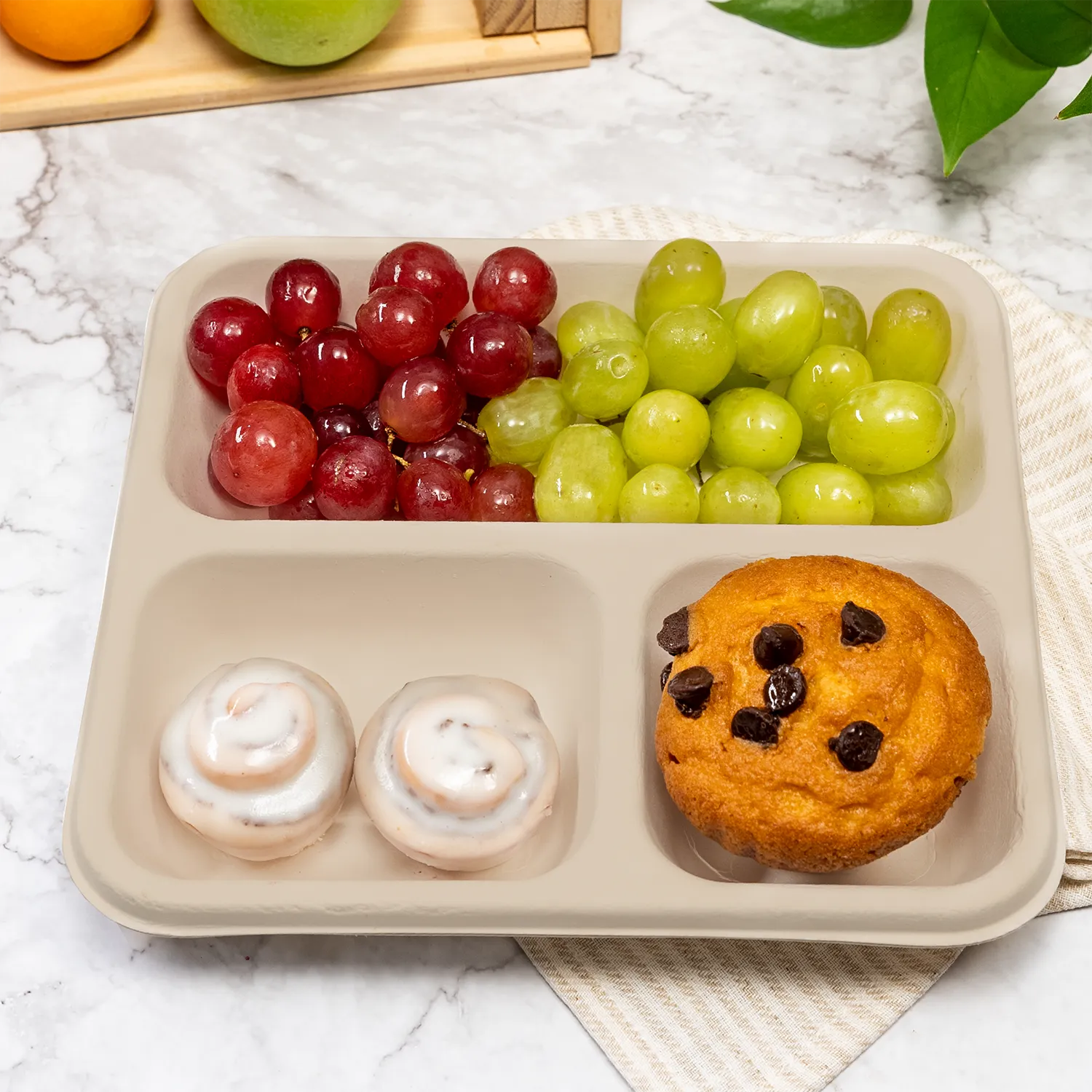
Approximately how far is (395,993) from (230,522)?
16.6 inches

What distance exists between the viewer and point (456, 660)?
110 centimetres

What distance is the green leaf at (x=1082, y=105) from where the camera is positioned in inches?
44.1

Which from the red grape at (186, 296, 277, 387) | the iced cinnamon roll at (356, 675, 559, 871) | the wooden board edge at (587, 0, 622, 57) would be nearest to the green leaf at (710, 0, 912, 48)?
the wooden board edge at (587, 0, 622, 57)

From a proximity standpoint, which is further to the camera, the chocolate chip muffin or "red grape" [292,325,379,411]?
"red grape" [292,325,379,411]

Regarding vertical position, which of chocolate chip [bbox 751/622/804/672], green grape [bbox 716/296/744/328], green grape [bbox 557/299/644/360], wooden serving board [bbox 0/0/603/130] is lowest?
chocolate chip [bbox 751/622/804/672]

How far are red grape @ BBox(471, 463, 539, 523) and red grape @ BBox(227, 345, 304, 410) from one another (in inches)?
7.9

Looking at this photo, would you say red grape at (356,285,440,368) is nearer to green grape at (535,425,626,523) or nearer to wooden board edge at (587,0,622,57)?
green grape at (535,425,626,523)

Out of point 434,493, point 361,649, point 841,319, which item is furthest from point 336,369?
point 841,319

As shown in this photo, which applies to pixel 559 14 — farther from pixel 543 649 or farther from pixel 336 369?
pixel 543 649

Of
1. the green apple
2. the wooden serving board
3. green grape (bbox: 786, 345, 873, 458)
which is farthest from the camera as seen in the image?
the wooden serving board

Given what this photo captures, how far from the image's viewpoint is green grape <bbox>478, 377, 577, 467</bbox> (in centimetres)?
109

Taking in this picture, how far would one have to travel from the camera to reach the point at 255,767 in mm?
937

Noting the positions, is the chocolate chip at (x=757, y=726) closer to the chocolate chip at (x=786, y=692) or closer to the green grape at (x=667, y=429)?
the chocolate chip at (x=786, y=692)

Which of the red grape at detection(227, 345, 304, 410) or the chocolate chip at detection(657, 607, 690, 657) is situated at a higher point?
the red grape at detection(227, 345, 304, 410)
